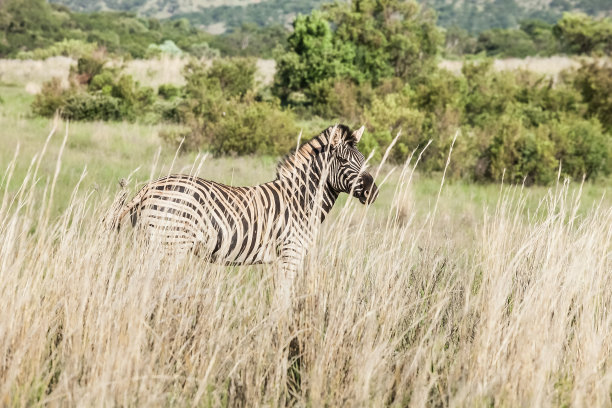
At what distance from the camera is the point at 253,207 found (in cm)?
388

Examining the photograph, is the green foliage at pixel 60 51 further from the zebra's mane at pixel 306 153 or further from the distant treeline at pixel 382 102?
the zebra's mane at pixel 306 153

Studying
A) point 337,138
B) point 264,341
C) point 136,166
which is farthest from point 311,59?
point 264,341

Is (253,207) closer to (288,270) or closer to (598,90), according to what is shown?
(288,270)

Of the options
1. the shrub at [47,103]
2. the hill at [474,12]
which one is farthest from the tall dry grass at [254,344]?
the hill at [474,12]

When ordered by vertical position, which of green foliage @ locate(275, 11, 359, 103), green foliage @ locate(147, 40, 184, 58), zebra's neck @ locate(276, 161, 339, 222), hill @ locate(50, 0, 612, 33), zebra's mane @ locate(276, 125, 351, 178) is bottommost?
zebra's neck @ locate(276, 161, 339, 222)

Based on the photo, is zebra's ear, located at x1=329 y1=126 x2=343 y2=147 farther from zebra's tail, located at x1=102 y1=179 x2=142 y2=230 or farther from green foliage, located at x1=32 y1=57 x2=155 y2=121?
green foliage, located at x1=32 y1=57 x2=155 y2=121

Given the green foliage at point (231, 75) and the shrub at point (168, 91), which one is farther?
Answer: the shrub at point (168, 91)

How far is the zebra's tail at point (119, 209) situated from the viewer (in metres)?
3.56

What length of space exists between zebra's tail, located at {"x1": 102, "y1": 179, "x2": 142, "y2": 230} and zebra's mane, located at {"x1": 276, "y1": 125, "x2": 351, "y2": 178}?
880 mm

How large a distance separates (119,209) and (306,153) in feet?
3.68

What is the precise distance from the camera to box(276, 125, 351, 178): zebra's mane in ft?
12.5

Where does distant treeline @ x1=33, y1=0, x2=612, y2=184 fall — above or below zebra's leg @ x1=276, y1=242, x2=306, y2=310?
above

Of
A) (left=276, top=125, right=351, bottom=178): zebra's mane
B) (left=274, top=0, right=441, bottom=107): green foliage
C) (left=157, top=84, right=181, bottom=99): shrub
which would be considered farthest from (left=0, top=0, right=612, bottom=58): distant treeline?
(left=276, top=125, right=351, bottom=178): zebra's mane

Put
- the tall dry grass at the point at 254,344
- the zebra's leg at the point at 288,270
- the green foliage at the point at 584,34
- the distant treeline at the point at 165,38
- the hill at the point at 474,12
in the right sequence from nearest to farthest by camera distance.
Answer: the tall dry grass at the point at 254,344 → the zebra's leg at the point at 288,270 → the green foliage at the point at 584,34 → the distant treeline at the point at 165,38 → the hill at the point at 474,12
